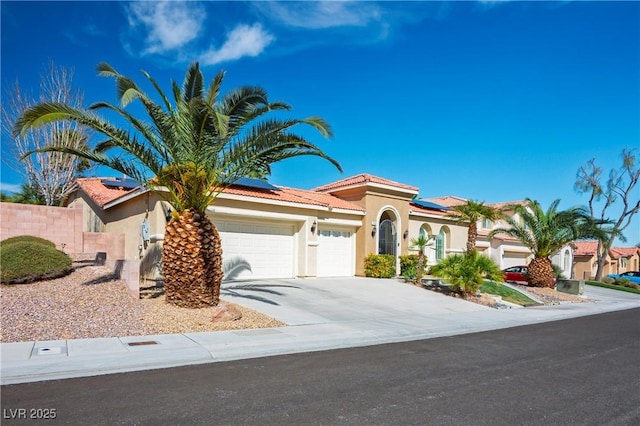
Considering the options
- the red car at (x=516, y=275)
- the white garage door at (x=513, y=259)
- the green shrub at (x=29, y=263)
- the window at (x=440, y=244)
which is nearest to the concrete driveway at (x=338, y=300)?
the green shrub at (x=29, y=263)

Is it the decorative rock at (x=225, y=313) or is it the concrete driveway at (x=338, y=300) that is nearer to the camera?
the decorative rock at (x=225, y=313)

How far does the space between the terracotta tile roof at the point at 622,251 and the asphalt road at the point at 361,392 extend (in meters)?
54.8

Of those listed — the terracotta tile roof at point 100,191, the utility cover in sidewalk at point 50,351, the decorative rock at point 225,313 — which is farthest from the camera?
the terracotta tile roof at point 100,191

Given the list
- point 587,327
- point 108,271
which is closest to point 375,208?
point 587,327

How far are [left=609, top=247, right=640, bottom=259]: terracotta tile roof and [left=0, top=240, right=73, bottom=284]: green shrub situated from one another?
191 feet

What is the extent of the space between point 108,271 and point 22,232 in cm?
613

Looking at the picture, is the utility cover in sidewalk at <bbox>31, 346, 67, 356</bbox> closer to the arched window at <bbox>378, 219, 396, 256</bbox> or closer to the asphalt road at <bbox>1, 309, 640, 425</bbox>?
the asphalt road at <bbox>1, 309, 640, 425</bbox>

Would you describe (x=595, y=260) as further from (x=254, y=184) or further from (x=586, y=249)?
(x=254, y=184)

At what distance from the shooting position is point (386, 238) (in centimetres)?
2472

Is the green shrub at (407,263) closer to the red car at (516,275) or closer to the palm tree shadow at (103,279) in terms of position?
the red car at (516,275)

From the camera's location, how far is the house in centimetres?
1742

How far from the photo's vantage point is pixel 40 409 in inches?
215

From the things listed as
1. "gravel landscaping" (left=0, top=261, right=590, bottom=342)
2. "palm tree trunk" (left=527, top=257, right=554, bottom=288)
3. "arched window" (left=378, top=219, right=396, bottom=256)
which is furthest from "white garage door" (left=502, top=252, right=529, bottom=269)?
"gravel landscaping" (left=0, top=261, right=590, bottom=342)

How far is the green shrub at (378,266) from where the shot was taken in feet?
72.5
